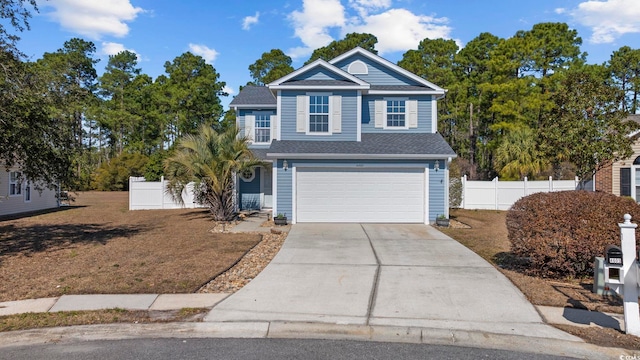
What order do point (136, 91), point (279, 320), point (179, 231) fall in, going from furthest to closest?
point (136, 91) → point (179, 231) → point (279, 320)

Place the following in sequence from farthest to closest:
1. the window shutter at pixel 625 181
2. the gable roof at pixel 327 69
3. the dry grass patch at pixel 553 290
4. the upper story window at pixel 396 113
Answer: the window shutter at pixel 625 181 → the upper story window at pixel 396 113 → the gable roof at pixel 327 69 → the dry grass patch at pixel 553 290

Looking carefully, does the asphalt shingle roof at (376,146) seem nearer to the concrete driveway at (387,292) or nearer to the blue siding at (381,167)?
the blue siding at (381,167)

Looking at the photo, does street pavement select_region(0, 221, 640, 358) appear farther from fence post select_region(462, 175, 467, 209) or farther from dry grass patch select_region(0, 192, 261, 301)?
fence post select_region(462, 175, 467, 209)

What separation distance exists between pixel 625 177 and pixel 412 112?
9.56 m

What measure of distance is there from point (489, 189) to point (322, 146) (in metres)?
10.6

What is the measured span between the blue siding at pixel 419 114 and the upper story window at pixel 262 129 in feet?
17.0

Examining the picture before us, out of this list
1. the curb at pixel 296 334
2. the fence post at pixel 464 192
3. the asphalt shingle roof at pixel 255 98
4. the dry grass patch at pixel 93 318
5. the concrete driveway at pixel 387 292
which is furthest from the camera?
the fence post at pixel 464 192

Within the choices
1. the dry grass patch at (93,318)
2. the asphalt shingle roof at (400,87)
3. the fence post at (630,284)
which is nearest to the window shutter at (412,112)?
the asphalt shingle roof at (400,87)

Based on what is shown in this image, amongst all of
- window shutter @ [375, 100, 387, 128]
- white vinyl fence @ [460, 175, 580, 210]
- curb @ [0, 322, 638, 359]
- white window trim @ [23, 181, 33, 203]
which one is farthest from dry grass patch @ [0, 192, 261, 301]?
white vinyl fence @ [460, 175, 580, 210]

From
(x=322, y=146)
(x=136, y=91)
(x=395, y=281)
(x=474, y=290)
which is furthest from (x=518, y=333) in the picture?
(x=136, y=91)

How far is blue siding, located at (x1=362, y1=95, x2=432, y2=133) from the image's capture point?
16.9 m

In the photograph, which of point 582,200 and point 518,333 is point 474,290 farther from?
point 582,200

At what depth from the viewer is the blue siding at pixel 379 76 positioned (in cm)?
1738

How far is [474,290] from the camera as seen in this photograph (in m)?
Answer: 6.73
